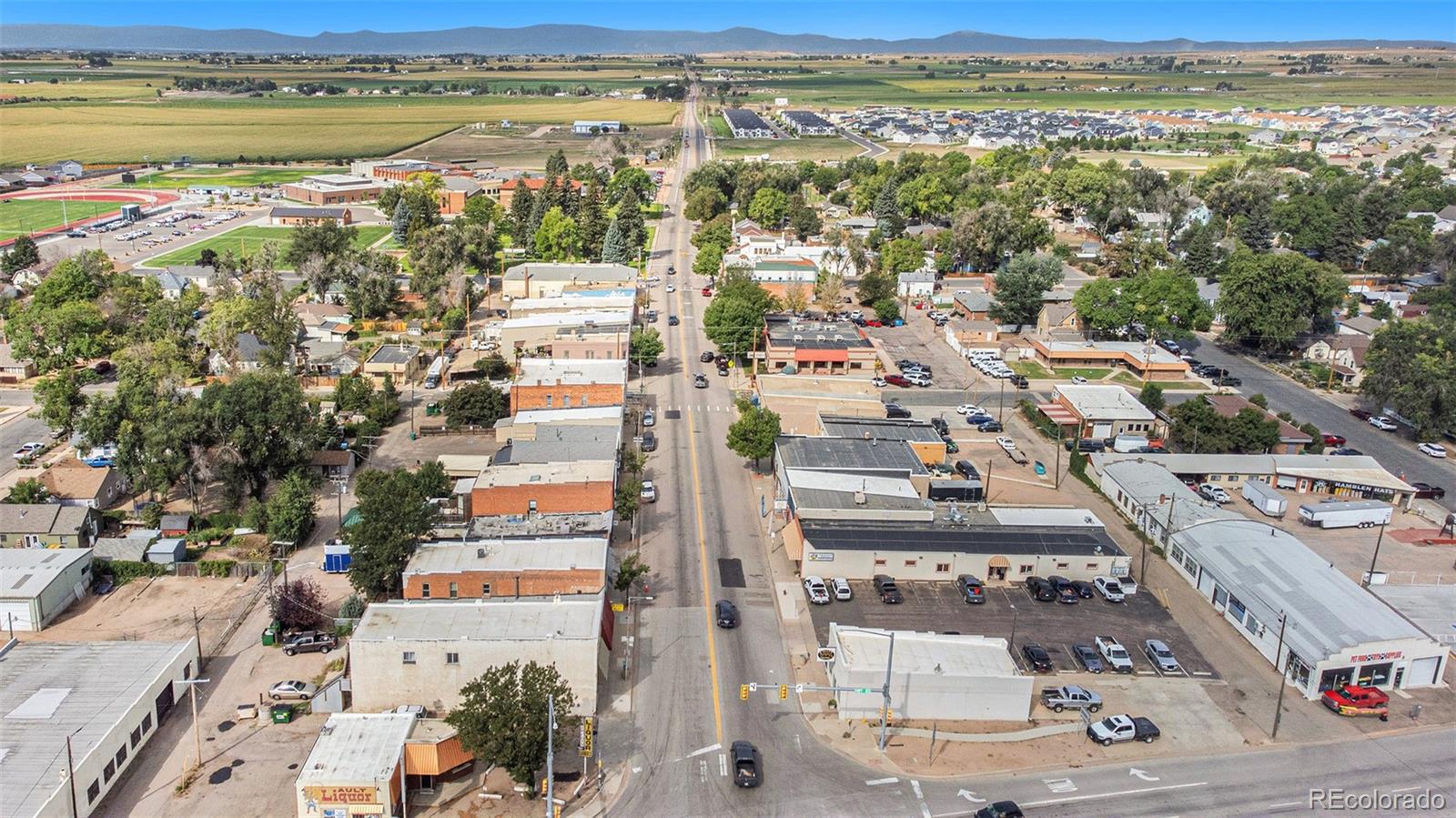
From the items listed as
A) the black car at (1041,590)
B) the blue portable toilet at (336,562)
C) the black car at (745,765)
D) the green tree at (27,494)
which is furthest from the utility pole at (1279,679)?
the green tree at (27,494)

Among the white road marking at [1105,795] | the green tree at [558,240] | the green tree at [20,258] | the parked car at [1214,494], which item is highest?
the green tree at [558,240]

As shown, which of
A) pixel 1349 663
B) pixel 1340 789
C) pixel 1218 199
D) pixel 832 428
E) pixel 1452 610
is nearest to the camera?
pixel 1340 789

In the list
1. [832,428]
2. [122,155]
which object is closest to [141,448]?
[832,428]

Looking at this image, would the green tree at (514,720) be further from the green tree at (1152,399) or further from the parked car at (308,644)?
the green tree at (1152,399)

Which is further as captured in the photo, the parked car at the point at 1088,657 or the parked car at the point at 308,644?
the parked car at the point at 308,644

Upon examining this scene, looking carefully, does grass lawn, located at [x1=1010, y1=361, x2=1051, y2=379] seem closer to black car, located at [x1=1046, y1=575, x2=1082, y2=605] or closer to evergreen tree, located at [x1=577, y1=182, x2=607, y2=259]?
black car, located at [x1=1046, y1=575, x2=1082, y2=605]

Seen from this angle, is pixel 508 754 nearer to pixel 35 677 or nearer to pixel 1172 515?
pixel 35 677

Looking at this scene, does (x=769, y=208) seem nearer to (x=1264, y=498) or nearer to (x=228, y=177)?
(x=1264, y=498)
